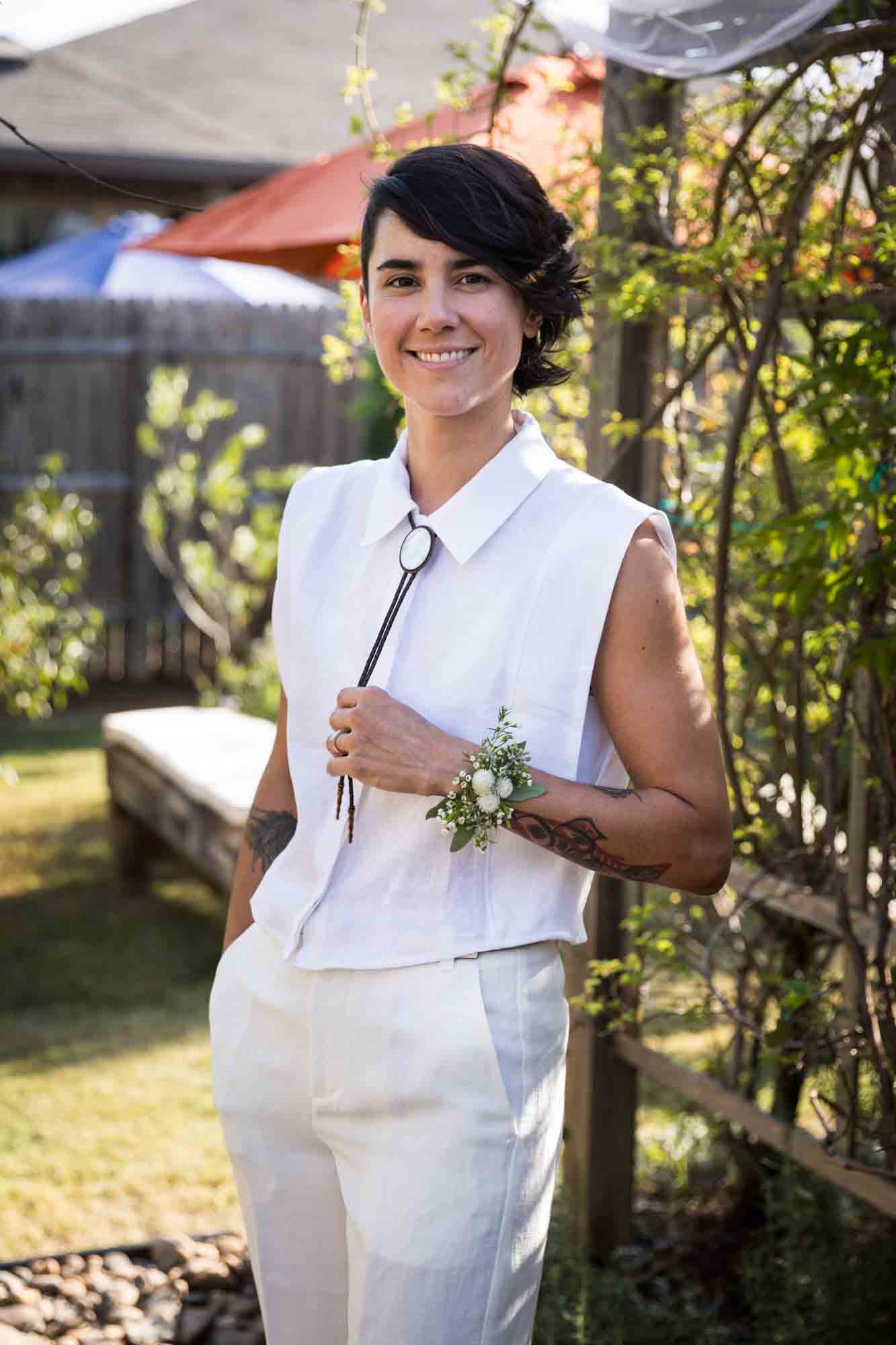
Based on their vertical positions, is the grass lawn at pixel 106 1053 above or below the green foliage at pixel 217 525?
below

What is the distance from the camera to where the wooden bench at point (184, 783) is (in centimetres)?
493

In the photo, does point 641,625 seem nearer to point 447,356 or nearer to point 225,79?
point 447,356

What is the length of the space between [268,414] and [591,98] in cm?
638

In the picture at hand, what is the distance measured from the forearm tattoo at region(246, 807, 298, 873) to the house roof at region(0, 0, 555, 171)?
1078cm

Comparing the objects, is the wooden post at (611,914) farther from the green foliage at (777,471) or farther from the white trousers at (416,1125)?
the white trousers at (416,1125)

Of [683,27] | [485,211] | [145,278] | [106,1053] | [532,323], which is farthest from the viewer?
[145,278]

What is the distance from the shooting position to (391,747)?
5.27 feet

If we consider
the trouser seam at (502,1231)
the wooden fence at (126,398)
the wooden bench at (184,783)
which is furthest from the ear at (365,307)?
the wooden fence at (126,398)

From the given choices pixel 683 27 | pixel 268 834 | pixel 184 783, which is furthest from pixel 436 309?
pixel 184 783

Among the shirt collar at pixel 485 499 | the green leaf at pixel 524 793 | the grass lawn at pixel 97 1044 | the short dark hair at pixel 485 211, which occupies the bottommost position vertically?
the grass lawn at pixel 97 1044

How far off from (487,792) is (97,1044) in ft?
10.9

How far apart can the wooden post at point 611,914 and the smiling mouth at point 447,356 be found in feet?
3.97

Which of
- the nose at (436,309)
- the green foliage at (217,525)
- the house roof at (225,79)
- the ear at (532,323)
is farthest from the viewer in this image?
the house roof at (225,79)

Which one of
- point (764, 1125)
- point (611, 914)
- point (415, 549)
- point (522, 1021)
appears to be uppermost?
point (415, 549)
